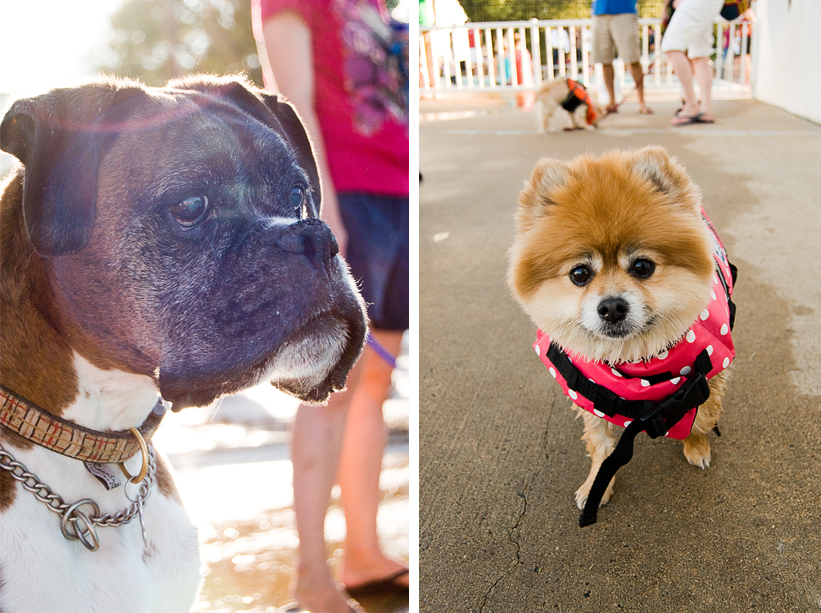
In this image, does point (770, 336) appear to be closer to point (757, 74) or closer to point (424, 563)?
point (424, 563)

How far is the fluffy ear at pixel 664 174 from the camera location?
55.7 inches

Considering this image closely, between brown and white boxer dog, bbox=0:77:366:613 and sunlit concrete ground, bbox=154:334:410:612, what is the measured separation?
7cm

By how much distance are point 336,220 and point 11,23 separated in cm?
58

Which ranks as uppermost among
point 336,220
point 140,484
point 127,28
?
point 127,28

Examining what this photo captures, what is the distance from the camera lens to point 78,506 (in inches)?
38.4

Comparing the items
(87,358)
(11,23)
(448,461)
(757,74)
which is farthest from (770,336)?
(757,74)

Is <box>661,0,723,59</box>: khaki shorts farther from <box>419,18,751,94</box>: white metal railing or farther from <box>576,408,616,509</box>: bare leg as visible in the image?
<box>419,18,751,94</box>: white metal railing

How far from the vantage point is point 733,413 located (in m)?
2.07

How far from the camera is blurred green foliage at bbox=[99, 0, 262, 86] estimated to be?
3.08 ft

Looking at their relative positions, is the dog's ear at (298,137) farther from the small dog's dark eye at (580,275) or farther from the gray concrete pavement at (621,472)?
the gray concrete pavement at (621,472)

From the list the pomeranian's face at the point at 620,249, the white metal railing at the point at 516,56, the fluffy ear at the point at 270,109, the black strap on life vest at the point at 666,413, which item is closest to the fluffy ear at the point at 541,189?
the pomeranian's face at the point at 620,249

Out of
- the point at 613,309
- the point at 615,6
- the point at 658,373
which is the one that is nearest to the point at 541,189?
the point at 613,309

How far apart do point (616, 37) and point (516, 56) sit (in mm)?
4759

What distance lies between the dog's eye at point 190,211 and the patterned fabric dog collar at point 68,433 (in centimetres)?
31
